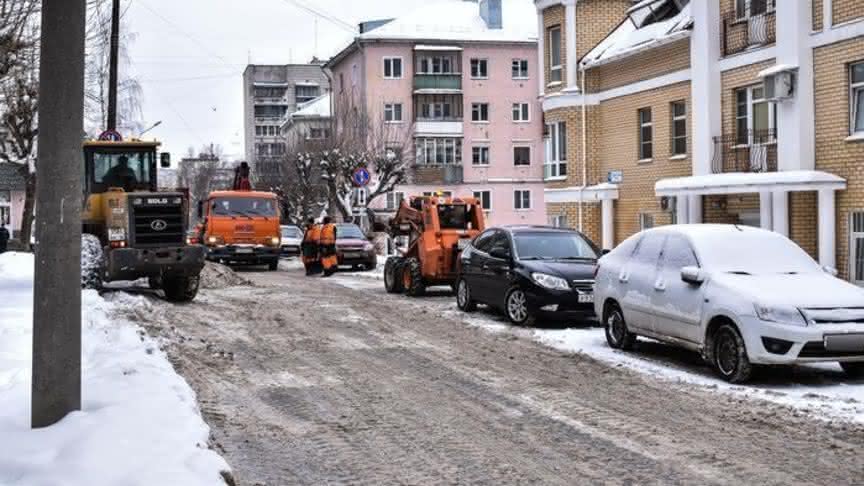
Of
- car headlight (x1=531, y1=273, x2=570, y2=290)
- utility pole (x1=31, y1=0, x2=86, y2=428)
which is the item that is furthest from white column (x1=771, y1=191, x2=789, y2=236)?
utility pole (x1=31, y1=0, x2=86, y2=428)

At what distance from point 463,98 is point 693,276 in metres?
52.4

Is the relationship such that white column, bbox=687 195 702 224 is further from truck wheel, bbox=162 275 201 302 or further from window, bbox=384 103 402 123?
window, bbox=384 103 402 123

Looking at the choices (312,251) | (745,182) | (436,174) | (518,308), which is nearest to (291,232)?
(312,251)

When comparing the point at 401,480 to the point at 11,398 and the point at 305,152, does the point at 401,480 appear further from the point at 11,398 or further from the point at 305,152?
the point at 305,152

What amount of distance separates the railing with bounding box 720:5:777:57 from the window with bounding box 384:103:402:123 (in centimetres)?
3853

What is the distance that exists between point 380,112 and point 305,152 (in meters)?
8.34

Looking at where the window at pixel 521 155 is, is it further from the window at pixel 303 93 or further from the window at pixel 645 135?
the window at pixel 303 93

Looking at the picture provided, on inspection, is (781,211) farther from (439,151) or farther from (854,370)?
(439,151)

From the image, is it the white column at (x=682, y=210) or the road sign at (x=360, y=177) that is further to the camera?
the road sign at (x=360, y=177)

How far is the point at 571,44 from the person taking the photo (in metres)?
29.5

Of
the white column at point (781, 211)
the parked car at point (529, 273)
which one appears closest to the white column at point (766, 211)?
the white column at point (781, 211)

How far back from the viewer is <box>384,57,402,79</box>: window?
60.9 metres

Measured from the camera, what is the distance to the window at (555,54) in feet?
99.2

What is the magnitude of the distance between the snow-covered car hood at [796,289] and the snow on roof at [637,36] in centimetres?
1454
